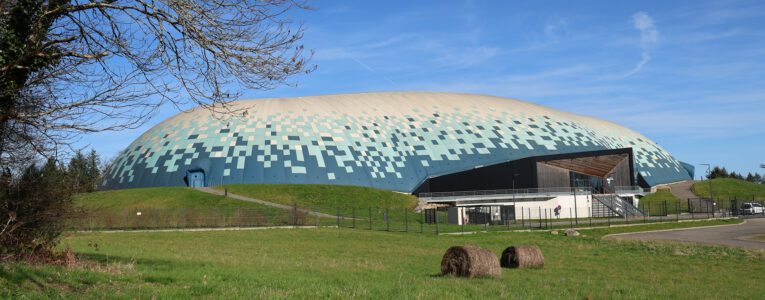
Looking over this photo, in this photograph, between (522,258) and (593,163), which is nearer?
(522,258)

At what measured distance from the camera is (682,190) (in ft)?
332

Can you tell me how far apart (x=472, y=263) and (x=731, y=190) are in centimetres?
10229

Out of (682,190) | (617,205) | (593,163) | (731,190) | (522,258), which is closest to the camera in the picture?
(522,258)

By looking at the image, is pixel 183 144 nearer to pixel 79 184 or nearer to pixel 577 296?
pixel 79 184

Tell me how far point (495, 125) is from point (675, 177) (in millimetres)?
42060

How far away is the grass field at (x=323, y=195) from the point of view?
6412cm

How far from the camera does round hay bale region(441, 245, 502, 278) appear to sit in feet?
49.0

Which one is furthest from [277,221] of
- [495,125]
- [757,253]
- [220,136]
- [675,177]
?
[675,177]

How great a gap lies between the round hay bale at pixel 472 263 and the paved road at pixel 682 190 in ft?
300

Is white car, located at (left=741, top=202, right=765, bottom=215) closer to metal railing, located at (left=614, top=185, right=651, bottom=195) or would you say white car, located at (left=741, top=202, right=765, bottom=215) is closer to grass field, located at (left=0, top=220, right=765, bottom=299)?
metal railing, located at (left=614, top=185, right=651, bottom=195)

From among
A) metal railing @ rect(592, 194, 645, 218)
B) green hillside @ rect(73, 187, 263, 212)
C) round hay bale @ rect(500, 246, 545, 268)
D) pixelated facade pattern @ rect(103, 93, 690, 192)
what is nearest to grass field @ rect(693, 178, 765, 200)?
pixelated facade pattern @ rect(103, 93, 690, 192)

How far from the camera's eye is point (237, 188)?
67562 millimetres

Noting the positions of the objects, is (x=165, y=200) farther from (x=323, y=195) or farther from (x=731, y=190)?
(x=731, y=190)

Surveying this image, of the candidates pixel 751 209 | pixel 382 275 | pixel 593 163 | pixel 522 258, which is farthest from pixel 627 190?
pixel 382 275
